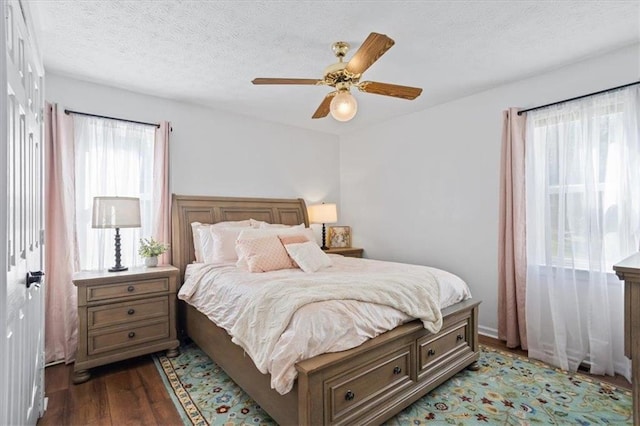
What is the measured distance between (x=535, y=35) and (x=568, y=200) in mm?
1408

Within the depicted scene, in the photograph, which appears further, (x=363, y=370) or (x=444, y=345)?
(x=444, y=345)

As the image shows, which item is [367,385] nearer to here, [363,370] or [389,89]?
[363,370]

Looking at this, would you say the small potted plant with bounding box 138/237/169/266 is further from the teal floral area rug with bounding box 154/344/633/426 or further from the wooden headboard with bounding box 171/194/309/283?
the teal floral area rug with bounding box 154/344/633/426

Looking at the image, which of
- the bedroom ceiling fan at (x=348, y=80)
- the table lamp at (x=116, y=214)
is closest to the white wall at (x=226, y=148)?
the table lamp at (x=116, y=214)

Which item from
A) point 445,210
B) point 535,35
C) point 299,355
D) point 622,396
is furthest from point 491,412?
point 535,35

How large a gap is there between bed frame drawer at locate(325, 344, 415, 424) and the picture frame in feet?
8.94

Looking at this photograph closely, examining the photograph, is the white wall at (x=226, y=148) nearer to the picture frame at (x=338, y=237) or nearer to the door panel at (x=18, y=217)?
the picture frame at (x=338, y=237)

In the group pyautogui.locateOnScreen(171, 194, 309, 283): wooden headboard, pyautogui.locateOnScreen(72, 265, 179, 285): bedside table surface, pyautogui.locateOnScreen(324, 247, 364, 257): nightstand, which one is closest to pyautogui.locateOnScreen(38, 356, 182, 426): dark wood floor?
pyautogui.locateOnScreen(72, 265, 179, 285): bedside table surface

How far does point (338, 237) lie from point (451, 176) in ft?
6.04

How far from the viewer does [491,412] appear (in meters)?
2.12

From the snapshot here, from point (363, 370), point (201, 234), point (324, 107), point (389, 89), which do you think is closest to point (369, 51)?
point (389, 89)

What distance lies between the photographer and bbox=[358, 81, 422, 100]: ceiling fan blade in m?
2.36

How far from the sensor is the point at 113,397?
2.35 metres

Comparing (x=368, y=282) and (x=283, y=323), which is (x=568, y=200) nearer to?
(x=368, y=282)
